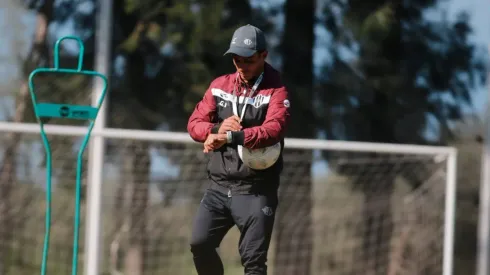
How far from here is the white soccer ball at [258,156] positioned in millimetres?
5027

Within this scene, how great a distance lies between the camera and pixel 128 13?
10.2 m

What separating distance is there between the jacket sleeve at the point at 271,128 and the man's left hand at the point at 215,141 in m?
0.06

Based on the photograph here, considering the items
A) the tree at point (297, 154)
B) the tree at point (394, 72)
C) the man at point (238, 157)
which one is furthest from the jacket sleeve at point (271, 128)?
the tree at point (394, 72)

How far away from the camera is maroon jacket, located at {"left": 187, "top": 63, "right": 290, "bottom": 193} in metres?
4.98

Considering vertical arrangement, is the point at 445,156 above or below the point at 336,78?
below

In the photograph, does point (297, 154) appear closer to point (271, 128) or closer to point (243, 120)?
point (243, 120)

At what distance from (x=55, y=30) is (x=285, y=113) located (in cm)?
580

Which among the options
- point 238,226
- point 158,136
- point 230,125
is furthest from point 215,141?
point 158,136

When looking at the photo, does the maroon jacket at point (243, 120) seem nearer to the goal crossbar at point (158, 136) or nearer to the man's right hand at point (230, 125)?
the man's right hand at point (230, 125)

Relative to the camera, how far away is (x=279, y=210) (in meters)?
10.0

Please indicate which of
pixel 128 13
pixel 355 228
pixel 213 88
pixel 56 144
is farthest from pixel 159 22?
pixel 213 88

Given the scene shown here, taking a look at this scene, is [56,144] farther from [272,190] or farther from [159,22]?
[272,190]

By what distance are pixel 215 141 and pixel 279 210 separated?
5341mm

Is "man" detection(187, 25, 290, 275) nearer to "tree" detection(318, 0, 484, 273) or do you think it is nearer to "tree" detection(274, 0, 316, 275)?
"tree" detection(274, 0, 316, 275)
